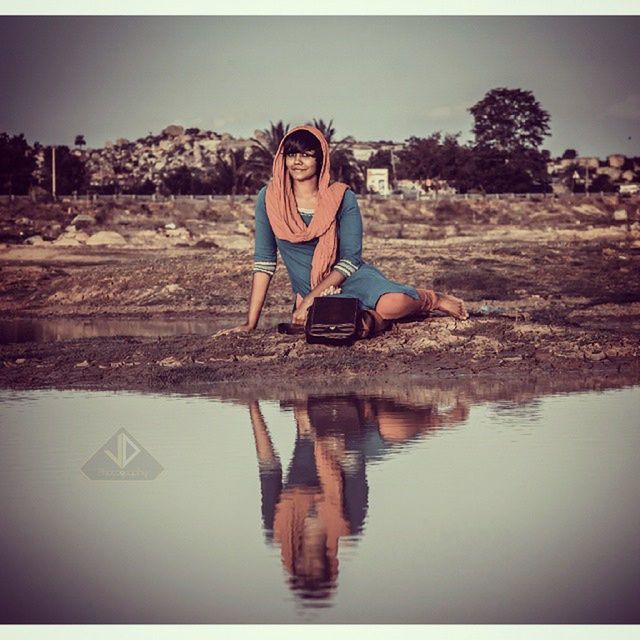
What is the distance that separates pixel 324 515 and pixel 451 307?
6298 mm

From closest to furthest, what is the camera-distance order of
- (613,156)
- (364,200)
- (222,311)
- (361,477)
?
(361,477) < (222,311) < (364,200) < (613,156)

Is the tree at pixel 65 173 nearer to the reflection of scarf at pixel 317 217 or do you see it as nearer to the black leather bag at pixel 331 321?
the reflection of scarf at pixel 317 217

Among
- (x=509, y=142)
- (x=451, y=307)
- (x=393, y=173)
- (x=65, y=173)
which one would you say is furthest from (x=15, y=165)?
(x=451, y=307)

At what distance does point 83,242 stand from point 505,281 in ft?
63.7

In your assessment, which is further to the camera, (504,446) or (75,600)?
(504,446)

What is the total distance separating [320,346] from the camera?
11.4 m

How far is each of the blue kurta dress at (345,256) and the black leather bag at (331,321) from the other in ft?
0.48

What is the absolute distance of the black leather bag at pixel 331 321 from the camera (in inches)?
436

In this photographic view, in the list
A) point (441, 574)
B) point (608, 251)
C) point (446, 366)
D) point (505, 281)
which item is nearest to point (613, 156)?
point (608, 251)

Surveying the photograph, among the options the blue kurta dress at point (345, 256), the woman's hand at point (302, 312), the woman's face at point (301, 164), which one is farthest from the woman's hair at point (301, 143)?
the woman's hand at point (302, 312)

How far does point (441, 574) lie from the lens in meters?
5.08

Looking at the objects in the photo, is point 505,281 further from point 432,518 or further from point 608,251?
point 432,518

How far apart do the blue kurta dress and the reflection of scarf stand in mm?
89

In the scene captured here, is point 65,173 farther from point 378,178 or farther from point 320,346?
point 320,346
